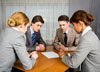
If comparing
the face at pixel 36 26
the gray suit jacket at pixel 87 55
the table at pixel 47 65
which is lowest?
the table at pixel 47 65

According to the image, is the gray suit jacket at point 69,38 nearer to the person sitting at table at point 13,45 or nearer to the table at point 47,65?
the table at point 47,65

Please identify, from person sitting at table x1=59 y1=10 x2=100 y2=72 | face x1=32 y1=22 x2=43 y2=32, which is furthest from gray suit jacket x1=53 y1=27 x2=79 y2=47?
person sitting at table x1=59 y1=10 x2=100 y2=72

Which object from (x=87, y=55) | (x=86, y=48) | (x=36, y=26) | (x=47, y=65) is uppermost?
(x=36, y=26)

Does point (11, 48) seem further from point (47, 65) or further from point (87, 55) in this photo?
point (87, 55)

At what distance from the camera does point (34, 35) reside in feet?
7.71

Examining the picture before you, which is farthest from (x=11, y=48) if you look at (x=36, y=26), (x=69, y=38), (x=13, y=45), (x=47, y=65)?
(x=69, y=38)

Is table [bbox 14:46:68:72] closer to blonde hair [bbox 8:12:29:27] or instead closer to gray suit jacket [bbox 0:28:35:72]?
gray suit jacket [bbox 0:28:35:72]

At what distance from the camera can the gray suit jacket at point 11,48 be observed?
125 centimetres

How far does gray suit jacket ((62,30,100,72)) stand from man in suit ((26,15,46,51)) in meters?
0.77

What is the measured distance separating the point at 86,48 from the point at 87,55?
0.15 meters

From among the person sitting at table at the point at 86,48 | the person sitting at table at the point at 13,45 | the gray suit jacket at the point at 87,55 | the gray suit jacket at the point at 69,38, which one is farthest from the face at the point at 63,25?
the person sitting at table at the point at 13,45

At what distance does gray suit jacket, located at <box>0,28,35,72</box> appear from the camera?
1247mm

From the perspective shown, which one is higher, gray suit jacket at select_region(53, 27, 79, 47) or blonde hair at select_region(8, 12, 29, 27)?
blonde hair at select_region(8, 12, 29, 27)

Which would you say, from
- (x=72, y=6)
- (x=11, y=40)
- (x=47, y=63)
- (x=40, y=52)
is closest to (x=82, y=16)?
(x=47, y=63)
